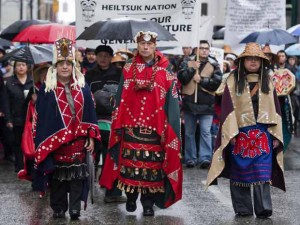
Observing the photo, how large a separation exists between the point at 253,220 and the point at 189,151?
4.52 meters

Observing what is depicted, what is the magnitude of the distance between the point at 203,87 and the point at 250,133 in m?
4.35

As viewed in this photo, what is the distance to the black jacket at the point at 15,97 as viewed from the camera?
13266 millimetres

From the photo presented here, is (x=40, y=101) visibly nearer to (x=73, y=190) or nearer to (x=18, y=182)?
(x=73, y=190)

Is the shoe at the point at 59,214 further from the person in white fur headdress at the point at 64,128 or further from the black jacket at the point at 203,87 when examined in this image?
the black jacket at the point at 203,87

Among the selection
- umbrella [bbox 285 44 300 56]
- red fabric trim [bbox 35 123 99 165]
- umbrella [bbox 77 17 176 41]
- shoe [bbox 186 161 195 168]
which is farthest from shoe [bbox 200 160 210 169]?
umbrella [bbox 285 44 300 56]

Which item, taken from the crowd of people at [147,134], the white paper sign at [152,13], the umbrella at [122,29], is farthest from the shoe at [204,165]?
the crowd of people at [147,134]

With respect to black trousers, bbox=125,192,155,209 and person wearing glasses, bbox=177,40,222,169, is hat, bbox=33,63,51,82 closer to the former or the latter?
black trousers, bbox=125,192,155,209

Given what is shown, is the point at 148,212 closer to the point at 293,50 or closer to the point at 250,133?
the point at 250,133

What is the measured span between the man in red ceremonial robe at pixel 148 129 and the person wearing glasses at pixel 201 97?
4033 mm

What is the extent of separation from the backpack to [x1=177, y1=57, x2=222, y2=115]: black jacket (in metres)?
3.06

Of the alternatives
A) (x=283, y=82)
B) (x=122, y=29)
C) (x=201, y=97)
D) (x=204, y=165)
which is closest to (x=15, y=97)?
(x=201, y=97)

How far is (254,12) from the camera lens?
49.6 ft

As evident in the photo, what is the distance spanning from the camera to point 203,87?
13.6m

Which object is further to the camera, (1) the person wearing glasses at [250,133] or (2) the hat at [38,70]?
(2) the hat at [38,70]
